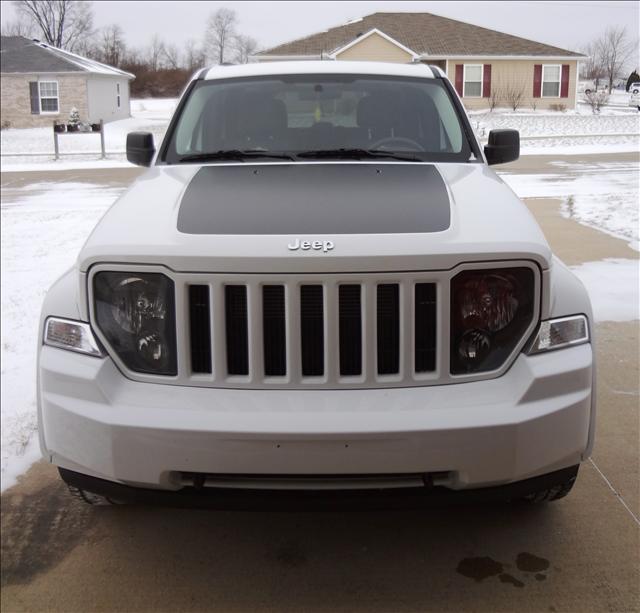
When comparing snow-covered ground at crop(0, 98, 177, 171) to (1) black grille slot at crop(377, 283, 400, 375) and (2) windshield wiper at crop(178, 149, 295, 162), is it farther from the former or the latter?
(1) black grille slot at crop(377, 283, 400, 375)

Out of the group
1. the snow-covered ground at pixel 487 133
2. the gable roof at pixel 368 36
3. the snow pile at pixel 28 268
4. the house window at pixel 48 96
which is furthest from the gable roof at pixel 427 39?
the snow pile at pixel 28 268

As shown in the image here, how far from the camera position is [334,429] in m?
2.45

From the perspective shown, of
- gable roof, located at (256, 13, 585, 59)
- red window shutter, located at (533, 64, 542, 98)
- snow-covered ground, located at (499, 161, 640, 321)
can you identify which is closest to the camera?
snow-covered ground, located at (499, 161, 640, 321)

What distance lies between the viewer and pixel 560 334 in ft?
8.81

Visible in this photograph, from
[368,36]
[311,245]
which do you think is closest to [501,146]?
[311,245]

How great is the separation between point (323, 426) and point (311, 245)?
0.58m

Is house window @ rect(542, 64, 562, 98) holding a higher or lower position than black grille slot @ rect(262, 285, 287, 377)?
higher

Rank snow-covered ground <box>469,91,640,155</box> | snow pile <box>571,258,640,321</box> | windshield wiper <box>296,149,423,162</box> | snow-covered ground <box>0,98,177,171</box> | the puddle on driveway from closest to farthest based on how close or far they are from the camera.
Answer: the puddle on driveway
windshield wiper <box>296,149,423,162</box>
snow pile <box>571,258,640,321</box>
snow-covered ground <box>469,91,640,155</box>
snow-covered ground <box>0,98,177,171</box>

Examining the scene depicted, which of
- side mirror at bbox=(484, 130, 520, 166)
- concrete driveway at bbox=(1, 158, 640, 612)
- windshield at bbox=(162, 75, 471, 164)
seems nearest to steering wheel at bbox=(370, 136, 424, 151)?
windshield at bbox=(162, 75, 471, 164)

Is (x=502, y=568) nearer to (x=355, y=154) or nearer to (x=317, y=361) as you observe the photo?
(x=317, y=361)

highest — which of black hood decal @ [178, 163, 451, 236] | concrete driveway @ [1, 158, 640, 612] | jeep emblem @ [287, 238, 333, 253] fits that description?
black hood decal @ [178, 163, 451, 236]

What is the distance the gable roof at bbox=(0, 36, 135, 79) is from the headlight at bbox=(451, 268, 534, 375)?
1480 inches

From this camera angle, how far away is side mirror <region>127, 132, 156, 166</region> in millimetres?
4340

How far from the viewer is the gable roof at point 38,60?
37469 millimetres
